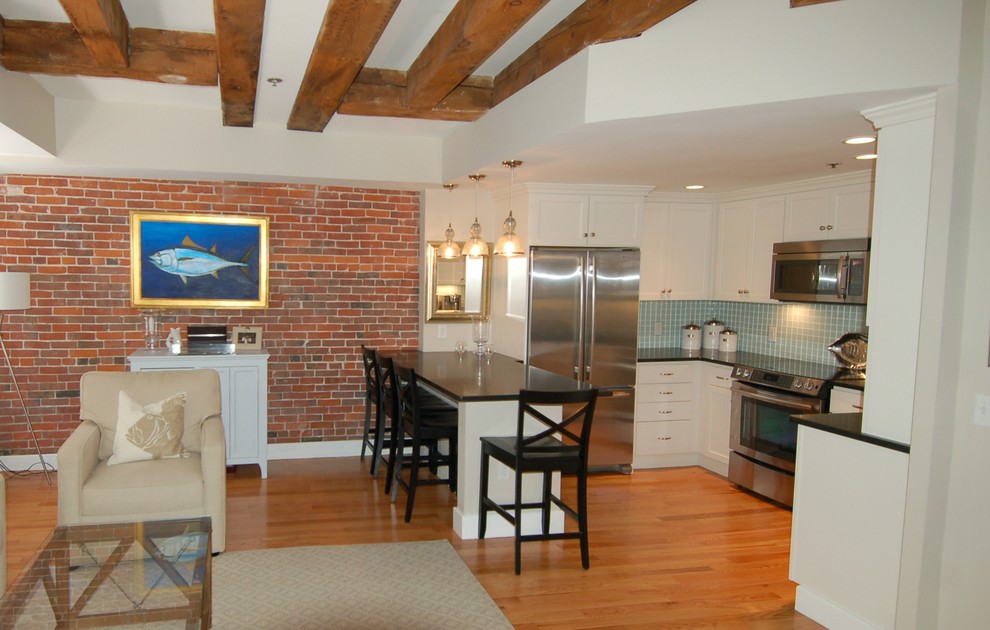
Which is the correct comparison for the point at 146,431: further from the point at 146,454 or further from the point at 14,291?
the point at 14,291

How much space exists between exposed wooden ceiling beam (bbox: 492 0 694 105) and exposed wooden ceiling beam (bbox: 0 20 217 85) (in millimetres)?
1673

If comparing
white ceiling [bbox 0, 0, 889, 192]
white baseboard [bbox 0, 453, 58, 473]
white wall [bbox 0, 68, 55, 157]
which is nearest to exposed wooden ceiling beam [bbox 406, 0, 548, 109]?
white ceiling [bbox 0, 0, 889, 192]

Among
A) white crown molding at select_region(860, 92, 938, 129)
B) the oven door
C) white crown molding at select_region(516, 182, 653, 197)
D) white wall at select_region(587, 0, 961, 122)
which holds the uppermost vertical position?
white wall at select_region(587, 0, 961, 122)

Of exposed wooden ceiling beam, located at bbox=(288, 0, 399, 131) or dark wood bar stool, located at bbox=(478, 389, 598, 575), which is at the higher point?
exposed wooden ceiling beam, located at bbox=(288, 0, 399, 131)

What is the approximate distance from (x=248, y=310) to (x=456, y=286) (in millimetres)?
1717

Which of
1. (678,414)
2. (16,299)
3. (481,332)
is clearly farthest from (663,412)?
(16,299)

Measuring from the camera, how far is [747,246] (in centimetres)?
574

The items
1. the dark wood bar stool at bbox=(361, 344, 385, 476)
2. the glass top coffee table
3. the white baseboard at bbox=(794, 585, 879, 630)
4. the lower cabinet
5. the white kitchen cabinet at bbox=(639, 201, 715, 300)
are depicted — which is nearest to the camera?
the glass top coffee table

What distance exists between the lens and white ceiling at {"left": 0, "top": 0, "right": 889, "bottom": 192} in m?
3.15

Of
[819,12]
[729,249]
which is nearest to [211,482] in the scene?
[819,12]

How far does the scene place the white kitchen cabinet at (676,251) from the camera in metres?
6.02

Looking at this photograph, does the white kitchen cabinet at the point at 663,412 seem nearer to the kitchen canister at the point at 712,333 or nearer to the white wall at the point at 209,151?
the kitchen canister at the point at 712,333

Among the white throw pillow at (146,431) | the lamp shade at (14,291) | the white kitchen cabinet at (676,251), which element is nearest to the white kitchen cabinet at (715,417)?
the white kitchen cabinet at (676,251)

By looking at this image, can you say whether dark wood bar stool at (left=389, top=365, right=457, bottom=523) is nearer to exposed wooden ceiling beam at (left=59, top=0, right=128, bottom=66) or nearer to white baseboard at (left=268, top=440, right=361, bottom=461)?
white baseboard at (left=268, top=440, right=361, bottom=461)
